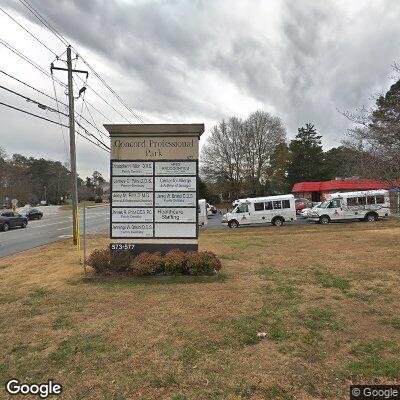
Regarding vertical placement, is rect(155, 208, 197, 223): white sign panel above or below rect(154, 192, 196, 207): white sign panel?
below

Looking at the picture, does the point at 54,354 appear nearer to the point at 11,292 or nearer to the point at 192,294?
the point at 192,294

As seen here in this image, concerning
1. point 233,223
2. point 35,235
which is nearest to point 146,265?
point 233,223

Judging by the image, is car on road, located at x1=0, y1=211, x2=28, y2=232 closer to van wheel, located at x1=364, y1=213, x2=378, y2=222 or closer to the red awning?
van wheel, located at x1=364, y1=213, x2=378, y2=222

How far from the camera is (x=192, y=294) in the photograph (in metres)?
7.31

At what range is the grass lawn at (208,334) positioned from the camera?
3805mm

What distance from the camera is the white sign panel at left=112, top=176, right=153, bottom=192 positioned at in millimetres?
10062

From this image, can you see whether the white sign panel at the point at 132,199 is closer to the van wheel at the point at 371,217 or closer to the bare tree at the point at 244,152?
the van wheel at the point at 371,217

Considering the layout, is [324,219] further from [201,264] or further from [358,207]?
[201,264]

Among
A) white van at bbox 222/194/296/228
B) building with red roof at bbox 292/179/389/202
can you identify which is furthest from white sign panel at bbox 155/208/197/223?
building with red roof at bbox 292/179/389/202

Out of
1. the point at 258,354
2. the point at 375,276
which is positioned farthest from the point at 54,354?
the point at 375,276

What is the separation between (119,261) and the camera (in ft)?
30.3

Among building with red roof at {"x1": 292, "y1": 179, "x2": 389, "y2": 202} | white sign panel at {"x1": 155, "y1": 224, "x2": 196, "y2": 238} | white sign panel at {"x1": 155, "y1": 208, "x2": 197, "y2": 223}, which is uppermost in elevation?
building with red roof at {"x1": 292, "y1": 179, "x2": 389, "y2": 202}

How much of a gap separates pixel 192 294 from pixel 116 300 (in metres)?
1.56

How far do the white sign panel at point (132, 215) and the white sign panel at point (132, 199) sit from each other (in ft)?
0.48
